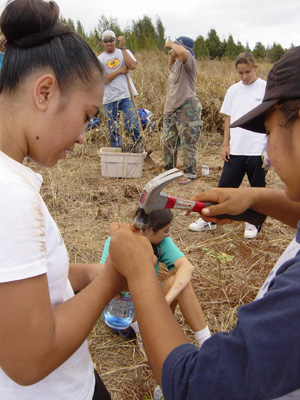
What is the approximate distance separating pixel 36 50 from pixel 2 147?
11.5 inches

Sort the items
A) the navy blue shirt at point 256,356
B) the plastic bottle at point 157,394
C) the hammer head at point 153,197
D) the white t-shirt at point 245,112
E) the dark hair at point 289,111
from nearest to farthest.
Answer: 1. the navy blue shirt at point 256,356
2. the dark hair at point 289,111
3. the hammer head at point 153,197
4. the plastic bottle at point 157,394
5. the white t-shirt at point 245,112

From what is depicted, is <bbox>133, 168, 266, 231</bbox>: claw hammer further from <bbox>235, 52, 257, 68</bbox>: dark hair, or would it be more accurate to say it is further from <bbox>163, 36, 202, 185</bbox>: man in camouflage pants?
<bbox>163, 36, 202, 185</bbox>: man in camouflage pants

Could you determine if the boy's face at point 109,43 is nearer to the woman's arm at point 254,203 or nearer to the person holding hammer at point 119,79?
the person holding hammer at point 119,79

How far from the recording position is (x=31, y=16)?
0.94 m

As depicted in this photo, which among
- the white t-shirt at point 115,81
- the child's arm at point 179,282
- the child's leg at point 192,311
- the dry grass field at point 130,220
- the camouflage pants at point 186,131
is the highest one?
the white t-shirt at point 115,81

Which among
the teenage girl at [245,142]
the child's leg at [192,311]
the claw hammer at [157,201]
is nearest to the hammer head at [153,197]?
the claw hammer at [157,201]

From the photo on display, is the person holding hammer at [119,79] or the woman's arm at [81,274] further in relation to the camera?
the person holding hammer at [119,79]

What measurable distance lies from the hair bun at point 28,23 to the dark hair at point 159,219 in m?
1.44

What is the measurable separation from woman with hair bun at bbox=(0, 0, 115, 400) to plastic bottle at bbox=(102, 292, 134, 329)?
118 centimetres

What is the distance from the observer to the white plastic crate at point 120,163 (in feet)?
17.4

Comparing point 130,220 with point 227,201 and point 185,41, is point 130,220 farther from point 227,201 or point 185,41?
point 185,41

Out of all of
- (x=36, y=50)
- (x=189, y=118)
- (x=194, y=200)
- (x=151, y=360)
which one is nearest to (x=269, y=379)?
(x=151, y=360)

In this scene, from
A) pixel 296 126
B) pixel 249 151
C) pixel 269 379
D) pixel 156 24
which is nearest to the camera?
pixel 269 379

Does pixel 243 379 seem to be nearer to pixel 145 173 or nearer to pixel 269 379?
pixel 269 379
